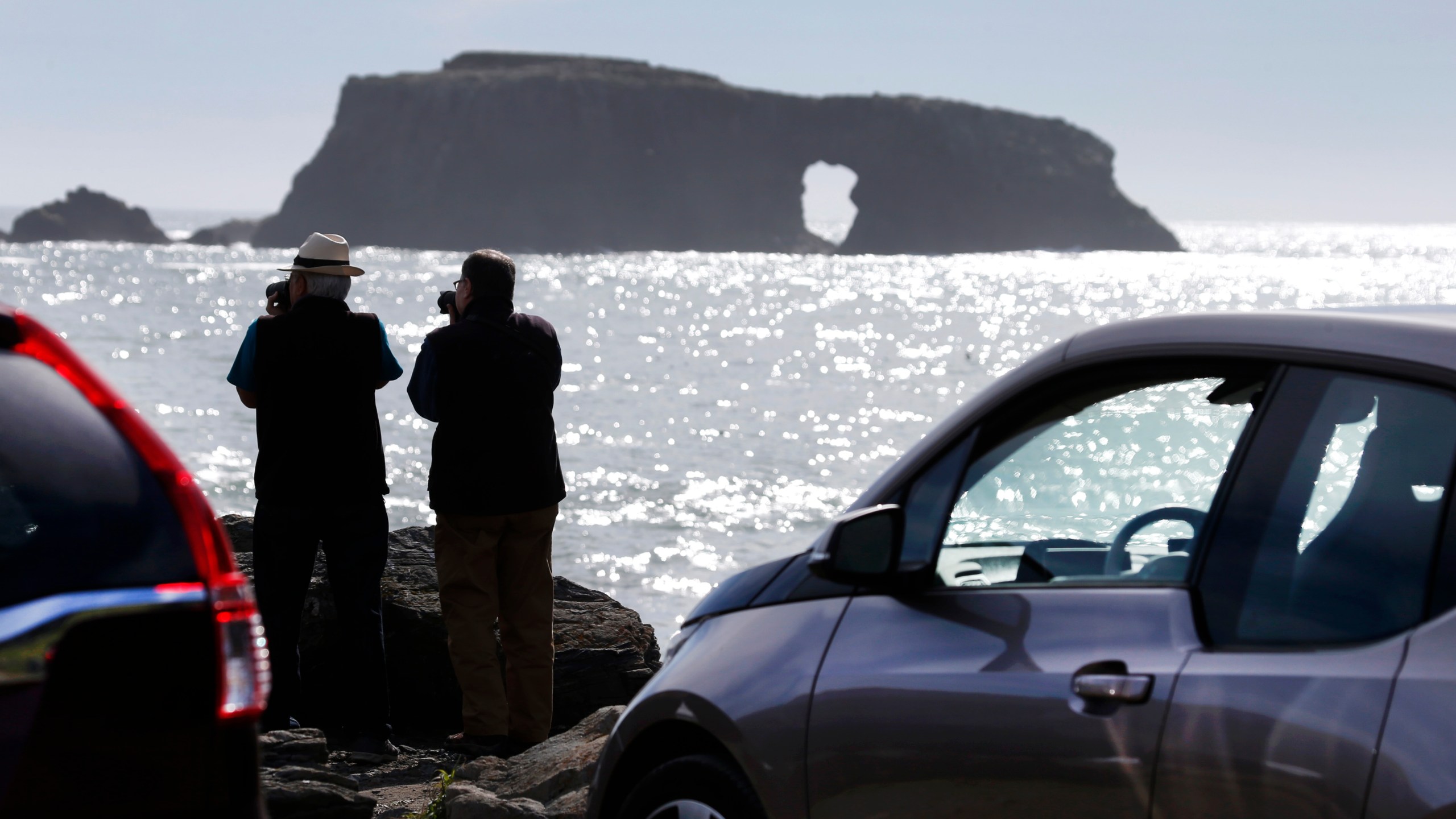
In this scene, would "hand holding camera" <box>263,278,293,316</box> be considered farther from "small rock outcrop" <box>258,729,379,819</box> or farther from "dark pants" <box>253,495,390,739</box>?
"small rock outcrop" <box>258,729,379,819</box>

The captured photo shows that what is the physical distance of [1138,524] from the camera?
2869 millimetres

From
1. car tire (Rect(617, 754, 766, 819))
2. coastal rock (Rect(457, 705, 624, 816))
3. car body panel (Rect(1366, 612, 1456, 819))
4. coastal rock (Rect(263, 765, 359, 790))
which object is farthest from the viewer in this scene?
coastal rock (Rect(457, 705, 624, 816))

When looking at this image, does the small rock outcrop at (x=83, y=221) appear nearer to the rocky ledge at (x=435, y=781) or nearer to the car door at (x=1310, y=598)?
the rocky ledge at (x=435, y=781)

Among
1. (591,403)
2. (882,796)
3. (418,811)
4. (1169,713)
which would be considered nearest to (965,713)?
(882,796)

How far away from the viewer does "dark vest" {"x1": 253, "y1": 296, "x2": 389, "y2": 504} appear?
5062 mm

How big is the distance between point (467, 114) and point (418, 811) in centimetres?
16809

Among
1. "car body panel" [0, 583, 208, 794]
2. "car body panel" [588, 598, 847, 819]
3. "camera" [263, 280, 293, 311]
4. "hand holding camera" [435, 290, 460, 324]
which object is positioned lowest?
"car body panel" [588, 598, 847, 819]

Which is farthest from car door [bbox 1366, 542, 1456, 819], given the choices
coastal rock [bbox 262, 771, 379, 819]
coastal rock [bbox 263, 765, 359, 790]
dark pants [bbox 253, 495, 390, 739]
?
dark pants [bbox 253, 495, 390, 739]

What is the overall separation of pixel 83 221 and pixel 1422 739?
186m

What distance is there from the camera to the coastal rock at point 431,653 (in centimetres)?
625

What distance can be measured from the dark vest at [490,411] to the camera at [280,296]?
1.76 feet

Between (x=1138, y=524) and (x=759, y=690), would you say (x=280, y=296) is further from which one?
(x=1138, y=524)

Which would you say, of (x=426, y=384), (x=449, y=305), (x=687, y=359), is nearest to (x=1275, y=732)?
(x=426, y=384)

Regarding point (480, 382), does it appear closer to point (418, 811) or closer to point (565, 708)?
point (418, 811)
